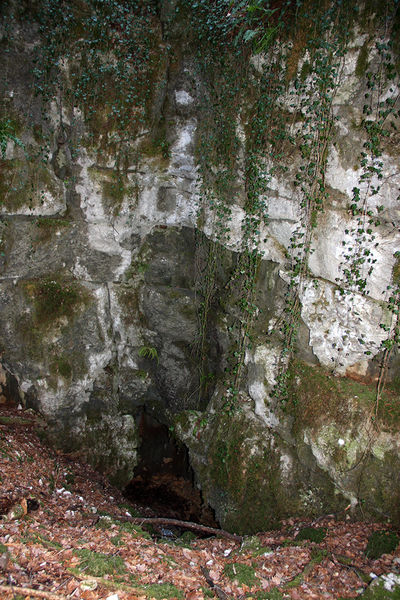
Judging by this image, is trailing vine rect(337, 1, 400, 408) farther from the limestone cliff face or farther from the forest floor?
the forest floor

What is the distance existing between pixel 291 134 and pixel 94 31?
413 centimetres

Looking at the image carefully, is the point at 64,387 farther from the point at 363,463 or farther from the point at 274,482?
the point at 363,463

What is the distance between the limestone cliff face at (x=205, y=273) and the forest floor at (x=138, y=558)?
3.33 ft

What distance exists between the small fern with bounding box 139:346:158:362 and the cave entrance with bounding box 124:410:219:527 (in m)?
1.50

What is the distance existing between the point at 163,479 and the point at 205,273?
4829 mm

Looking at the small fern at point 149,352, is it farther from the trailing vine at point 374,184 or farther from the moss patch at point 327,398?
the trailing vine at point 374,184

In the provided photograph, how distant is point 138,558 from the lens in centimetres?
395

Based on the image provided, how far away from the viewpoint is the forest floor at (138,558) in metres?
3.31

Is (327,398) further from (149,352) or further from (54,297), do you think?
(54,297)

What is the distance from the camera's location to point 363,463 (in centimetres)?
517

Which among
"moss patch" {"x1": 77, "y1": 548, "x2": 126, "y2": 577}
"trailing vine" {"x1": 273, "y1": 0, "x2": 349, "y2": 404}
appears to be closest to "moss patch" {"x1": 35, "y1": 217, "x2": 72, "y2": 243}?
"trailing vine" {"x1": 273, "y1": 0, "x2": 349, "y2": 404}

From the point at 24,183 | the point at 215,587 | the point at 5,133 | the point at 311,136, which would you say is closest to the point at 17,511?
the point at 215,587

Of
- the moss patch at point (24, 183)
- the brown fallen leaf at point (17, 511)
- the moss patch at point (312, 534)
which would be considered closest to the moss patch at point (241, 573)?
the moss patch at point (312, 534)

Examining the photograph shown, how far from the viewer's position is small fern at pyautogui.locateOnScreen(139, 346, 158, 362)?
8.16 m
